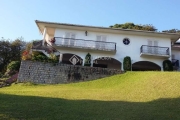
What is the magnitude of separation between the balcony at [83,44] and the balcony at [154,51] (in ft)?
11.2

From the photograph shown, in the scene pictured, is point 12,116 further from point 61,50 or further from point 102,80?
point 61,50

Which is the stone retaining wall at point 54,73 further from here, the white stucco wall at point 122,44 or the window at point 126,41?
the window at point 126,41

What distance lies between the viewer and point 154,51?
88.8 feet

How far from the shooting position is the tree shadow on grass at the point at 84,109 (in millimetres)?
9875

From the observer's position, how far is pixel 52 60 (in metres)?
22.9

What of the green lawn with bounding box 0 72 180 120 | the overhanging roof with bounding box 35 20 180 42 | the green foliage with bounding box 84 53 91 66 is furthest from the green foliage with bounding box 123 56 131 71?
the green lawn with bounding box 0 72 180 120

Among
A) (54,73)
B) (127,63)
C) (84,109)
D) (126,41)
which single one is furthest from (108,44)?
(84,109)

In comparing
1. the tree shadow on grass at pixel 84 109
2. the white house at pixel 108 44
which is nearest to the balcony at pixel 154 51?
the white house at pixel 108 44

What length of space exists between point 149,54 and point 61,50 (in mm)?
10159

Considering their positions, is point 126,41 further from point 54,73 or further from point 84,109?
point 84,109

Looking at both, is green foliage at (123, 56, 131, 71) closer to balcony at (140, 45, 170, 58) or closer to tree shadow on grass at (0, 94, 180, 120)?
balcony at (140, 45, 170, 58)

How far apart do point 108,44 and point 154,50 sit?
17.8ft

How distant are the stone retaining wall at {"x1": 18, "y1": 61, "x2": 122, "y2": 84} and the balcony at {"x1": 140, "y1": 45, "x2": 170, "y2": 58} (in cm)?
678

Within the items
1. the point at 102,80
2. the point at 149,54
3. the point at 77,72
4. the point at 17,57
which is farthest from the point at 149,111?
the point at 17,57
